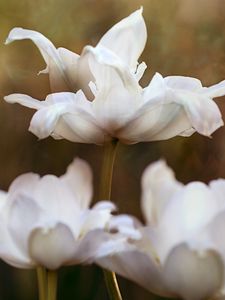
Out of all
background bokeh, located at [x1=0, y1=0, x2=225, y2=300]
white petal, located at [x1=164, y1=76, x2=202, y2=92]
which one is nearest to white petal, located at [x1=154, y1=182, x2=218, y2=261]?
white petal, located at [x1=164, y1=76, x2=202, y2=92]

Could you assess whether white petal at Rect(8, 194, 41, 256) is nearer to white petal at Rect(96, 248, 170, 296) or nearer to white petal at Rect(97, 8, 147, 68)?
white petal at Rect(96, 248, 170, 296)

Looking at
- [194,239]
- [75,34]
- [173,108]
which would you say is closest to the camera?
[194,239]

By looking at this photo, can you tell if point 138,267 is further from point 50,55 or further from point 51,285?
point 50,55

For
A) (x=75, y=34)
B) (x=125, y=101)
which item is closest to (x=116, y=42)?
(x=125, y=101)

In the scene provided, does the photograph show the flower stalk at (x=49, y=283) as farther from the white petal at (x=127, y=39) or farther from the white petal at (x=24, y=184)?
the white petal at (x=127, y=39)

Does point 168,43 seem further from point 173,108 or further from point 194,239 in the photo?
point 194,239

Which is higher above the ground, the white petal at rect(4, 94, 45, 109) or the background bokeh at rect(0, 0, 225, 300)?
the white petal at rect(4, 94, 45, 109)

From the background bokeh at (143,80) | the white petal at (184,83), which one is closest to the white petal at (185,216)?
the white petal at (184,83)

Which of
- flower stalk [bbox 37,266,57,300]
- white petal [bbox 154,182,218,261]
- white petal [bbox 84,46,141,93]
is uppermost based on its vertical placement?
white petal [bbox 84,46,141,93]
